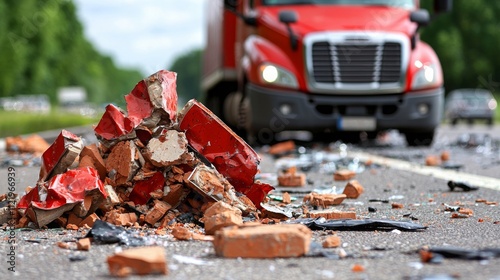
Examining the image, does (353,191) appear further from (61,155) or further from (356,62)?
(356,62)

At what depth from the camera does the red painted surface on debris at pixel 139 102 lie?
570cm

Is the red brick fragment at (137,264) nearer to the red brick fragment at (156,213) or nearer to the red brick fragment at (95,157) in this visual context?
the red brick fragment at (156,213)

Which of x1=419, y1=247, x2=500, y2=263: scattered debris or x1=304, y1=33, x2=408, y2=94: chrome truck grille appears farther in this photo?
x1=304, y1=33, x2=408, y2=94: chrome truck grille

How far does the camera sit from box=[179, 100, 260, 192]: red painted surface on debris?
18.2ft

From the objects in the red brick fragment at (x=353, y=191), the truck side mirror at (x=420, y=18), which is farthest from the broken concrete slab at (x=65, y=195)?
the truck side mirror at (x=420, y=18)

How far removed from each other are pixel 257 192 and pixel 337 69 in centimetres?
722

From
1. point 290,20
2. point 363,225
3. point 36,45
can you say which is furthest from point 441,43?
point 363,225

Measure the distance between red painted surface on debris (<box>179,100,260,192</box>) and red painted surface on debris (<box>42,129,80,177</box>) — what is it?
2.32 ft

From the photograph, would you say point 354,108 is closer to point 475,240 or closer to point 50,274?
point 475,240

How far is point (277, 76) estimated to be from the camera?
12.3 meters

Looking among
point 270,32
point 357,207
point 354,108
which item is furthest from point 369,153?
point 357,207

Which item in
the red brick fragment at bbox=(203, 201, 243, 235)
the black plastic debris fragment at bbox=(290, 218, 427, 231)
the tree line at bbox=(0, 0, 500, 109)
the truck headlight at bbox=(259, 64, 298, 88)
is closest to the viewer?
the red brick fragment at bbox=(203, 201, 243, 235)

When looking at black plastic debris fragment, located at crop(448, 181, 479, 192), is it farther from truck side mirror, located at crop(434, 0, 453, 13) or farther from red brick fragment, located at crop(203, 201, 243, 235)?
truck side mirror, located at crop(434, 0, 453, 13)

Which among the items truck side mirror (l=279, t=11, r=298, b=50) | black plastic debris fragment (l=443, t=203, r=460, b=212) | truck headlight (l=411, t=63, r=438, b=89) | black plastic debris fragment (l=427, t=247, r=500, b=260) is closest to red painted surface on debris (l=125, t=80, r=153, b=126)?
black plastic debris fragment (l=443, t=203, r=460, b=212)
